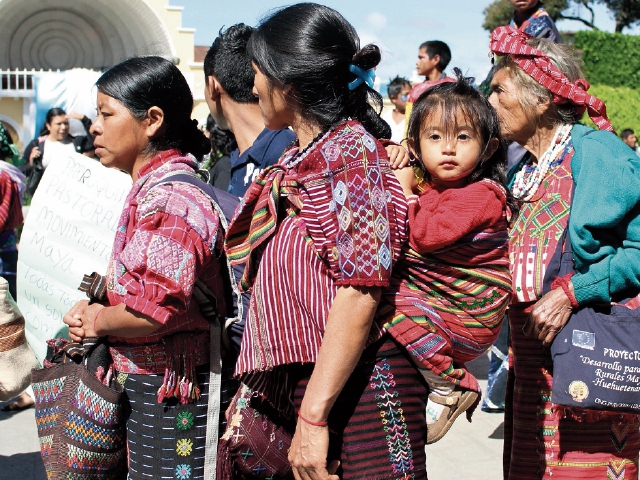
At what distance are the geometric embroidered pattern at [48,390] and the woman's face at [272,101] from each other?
42.5 inches

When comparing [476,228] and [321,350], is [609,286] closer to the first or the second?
[476,228]

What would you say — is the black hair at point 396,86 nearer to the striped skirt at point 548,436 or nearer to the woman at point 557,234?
the woman at point 557,234

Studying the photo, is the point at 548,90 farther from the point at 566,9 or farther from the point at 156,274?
the point at 566,9

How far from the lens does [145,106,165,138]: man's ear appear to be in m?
2.63

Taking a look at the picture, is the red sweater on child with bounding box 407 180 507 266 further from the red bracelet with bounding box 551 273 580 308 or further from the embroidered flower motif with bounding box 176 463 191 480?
the embroidered flower motif with bounding box 176 463 191 480

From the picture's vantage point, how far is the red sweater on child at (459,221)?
1975 mm

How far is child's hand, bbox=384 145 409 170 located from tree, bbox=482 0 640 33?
37.0 m

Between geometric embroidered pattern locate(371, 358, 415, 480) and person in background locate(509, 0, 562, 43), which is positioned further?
person in background locate(509, 0, 562, 43)

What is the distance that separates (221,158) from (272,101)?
3.17 metres

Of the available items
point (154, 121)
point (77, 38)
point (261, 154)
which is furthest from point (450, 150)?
point (77, 38)

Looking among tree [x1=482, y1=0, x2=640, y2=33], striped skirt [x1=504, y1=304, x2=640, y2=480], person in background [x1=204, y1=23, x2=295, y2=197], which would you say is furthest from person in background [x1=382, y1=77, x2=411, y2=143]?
tree [x1=482, y1=0, x2=640, y2=33]

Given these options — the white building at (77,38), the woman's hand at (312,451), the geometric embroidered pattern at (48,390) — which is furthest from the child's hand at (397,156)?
the white building at (77,38)

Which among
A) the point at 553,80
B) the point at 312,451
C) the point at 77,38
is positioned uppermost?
the point at 553,80

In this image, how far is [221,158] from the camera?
5.25m
